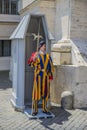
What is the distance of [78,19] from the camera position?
8.64m

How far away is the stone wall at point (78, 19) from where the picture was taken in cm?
855

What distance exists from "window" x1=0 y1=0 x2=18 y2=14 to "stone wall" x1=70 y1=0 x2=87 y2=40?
33.9 ft

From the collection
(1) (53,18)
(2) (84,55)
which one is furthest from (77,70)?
(1) (53,18)

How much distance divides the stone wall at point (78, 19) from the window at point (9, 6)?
33.9 feet

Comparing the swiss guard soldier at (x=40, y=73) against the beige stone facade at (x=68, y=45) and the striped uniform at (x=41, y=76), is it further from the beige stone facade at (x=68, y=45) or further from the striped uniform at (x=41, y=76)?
the beige stone facade at (x=68, y=45)

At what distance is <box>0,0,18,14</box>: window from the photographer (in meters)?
18.2

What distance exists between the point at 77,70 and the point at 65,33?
2105 millimetres

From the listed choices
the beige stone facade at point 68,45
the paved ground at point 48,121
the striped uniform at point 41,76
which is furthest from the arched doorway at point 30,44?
the striped uniform at point 41,76

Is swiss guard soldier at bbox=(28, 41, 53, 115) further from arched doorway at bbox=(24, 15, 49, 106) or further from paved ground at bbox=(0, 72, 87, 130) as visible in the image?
arched doorway at bbox=(24, 15, 49, 106)

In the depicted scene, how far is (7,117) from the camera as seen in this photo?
629 cm

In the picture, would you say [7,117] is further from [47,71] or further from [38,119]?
[47,71]

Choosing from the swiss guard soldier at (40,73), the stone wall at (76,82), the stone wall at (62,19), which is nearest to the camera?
the swiss guard soldier at (40,73)

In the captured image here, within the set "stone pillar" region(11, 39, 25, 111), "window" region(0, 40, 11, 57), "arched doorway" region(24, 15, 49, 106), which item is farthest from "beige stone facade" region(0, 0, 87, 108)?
"window" region(0, 40, 11, 57)

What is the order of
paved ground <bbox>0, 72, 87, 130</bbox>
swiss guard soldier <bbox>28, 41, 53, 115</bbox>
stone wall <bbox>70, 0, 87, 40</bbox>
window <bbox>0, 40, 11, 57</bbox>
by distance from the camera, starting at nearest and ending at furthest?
1. paved ground <bbox>0, 72, 87, 130</bbox>
2. swiss guard soldier <bbox>28, 41, 53, 115</bbox>
3. stone wall <bbox>70, 0, 87, 40</bbox>
4. window <bbox>0, 40, 11, 57</bbox>
